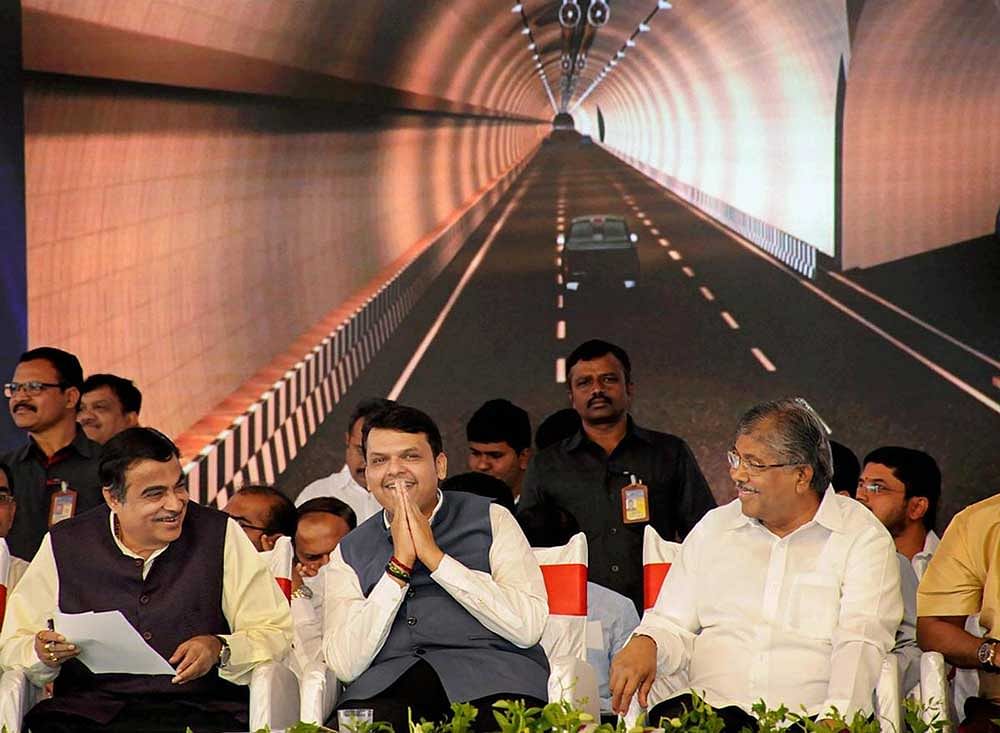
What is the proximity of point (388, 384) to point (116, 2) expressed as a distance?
2737mm

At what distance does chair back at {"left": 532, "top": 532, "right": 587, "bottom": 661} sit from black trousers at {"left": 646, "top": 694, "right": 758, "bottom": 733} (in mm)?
459

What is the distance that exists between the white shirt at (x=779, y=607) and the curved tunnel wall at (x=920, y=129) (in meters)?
5.46

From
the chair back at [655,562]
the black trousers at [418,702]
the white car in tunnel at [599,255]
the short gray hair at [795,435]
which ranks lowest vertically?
the black trousers at [418,702]

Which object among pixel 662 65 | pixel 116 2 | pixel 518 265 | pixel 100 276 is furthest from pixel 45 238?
Answer: pixel 662 65

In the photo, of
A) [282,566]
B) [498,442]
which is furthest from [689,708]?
[498,442]

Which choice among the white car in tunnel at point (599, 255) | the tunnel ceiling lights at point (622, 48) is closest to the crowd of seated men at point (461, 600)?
the white car in tunnel at point (599, 255)

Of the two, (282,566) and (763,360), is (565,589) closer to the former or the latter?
(282,566)

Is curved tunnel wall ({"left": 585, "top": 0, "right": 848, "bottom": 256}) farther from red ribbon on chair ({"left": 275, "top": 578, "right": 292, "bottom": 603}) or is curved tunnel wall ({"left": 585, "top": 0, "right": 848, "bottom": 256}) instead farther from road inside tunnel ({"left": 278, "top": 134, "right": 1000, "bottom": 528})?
red ribbon on chair ({"left": 275, "top": 578, "right": 292, "bottom": 603})

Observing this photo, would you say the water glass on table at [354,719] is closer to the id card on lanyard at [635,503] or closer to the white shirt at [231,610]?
the white shirt at [231,610]

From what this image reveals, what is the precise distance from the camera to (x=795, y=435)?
4.82 metres

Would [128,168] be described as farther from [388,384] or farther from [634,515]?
[634,515]

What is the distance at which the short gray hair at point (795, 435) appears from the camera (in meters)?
4.81

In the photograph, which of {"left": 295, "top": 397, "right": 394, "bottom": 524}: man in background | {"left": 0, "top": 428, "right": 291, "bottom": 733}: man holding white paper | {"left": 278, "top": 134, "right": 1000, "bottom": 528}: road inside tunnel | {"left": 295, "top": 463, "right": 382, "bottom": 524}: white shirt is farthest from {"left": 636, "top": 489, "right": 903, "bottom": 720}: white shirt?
{"left": 278, "top": 134, "right": 1000, "bottom": 528}: road inside tunnel

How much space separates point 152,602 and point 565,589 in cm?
125
